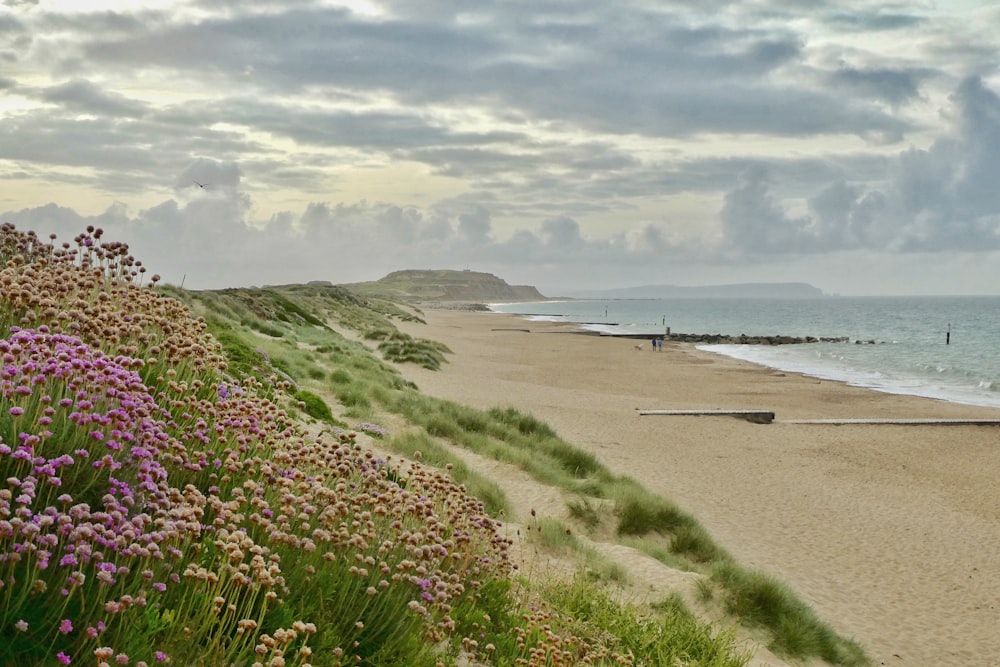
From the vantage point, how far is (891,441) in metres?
26.0

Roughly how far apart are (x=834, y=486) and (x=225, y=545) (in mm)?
18334

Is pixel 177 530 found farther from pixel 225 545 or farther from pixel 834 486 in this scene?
pixel 834 486

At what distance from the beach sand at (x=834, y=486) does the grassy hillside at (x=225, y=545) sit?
2.58 m

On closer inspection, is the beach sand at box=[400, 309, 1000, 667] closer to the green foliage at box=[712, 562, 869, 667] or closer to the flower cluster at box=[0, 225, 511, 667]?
the green foliage at box=[712, 562, 869, 667]

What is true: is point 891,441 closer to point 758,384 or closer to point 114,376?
point 758,384

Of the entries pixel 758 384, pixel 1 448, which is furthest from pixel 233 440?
pixel 758 384

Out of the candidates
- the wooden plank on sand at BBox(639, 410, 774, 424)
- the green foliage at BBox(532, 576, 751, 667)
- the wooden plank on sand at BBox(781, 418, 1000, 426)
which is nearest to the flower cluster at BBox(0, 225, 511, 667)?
the green foliage at BBox(532, 576, 751, 667)

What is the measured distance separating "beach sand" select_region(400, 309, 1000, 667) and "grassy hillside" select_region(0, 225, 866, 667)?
2581mm

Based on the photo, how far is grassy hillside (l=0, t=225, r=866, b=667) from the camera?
3375 mm

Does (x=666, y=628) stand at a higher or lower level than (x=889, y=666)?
higher

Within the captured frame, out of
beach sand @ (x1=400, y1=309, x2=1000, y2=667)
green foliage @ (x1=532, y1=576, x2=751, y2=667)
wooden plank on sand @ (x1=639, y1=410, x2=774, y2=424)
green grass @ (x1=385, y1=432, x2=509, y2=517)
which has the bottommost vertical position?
beach sand @ (x1=400, y1=309, x2=1000, y2=667)

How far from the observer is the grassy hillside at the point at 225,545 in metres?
3.38

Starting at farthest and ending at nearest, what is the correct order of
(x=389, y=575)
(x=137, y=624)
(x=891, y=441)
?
(x=891, y=441) → (x=389, y=575) → (x=137, y=624)

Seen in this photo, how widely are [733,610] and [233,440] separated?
254 inches
